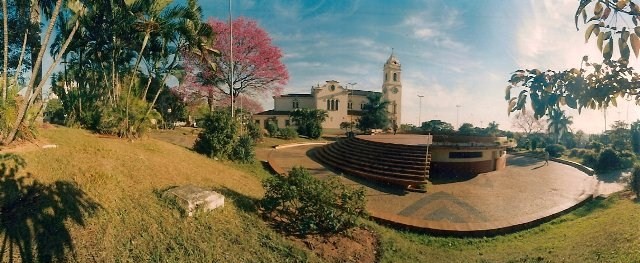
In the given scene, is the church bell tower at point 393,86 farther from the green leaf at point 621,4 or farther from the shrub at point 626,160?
the green leaf at point 621,4

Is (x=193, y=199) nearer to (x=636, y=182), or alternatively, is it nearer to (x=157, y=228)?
(x=157, y=228)

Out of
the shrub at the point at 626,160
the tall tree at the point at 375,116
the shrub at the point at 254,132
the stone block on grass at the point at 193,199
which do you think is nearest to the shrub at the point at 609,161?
the shrub at the point at 626,160

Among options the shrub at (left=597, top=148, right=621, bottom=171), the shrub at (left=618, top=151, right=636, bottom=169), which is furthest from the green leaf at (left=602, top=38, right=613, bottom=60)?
the shrub at (left=618, top=151, right=636, bottom=169)

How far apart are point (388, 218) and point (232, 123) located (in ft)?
29.3

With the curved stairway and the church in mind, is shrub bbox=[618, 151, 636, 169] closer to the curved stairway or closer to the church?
the curved stairway

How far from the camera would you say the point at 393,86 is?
191 ft

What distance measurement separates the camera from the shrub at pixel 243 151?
15.1 m

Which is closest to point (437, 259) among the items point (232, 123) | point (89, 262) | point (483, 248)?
point (483, 248)

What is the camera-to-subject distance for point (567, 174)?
21094 mm

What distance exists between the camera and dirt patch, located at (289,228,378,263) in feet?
22.4

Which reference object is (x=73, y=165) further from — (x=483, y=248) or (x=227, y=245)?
(x=483, y=248)

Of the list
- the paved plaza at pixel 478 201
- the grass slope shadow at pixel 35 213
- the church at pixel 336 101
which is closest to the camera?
the grass slope shadow at pixel 35 213

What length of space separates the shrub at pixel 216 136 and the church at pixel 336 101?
3571 centimetres

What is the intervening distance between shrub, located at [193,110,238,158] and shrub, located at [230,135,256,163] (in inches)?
12.2
